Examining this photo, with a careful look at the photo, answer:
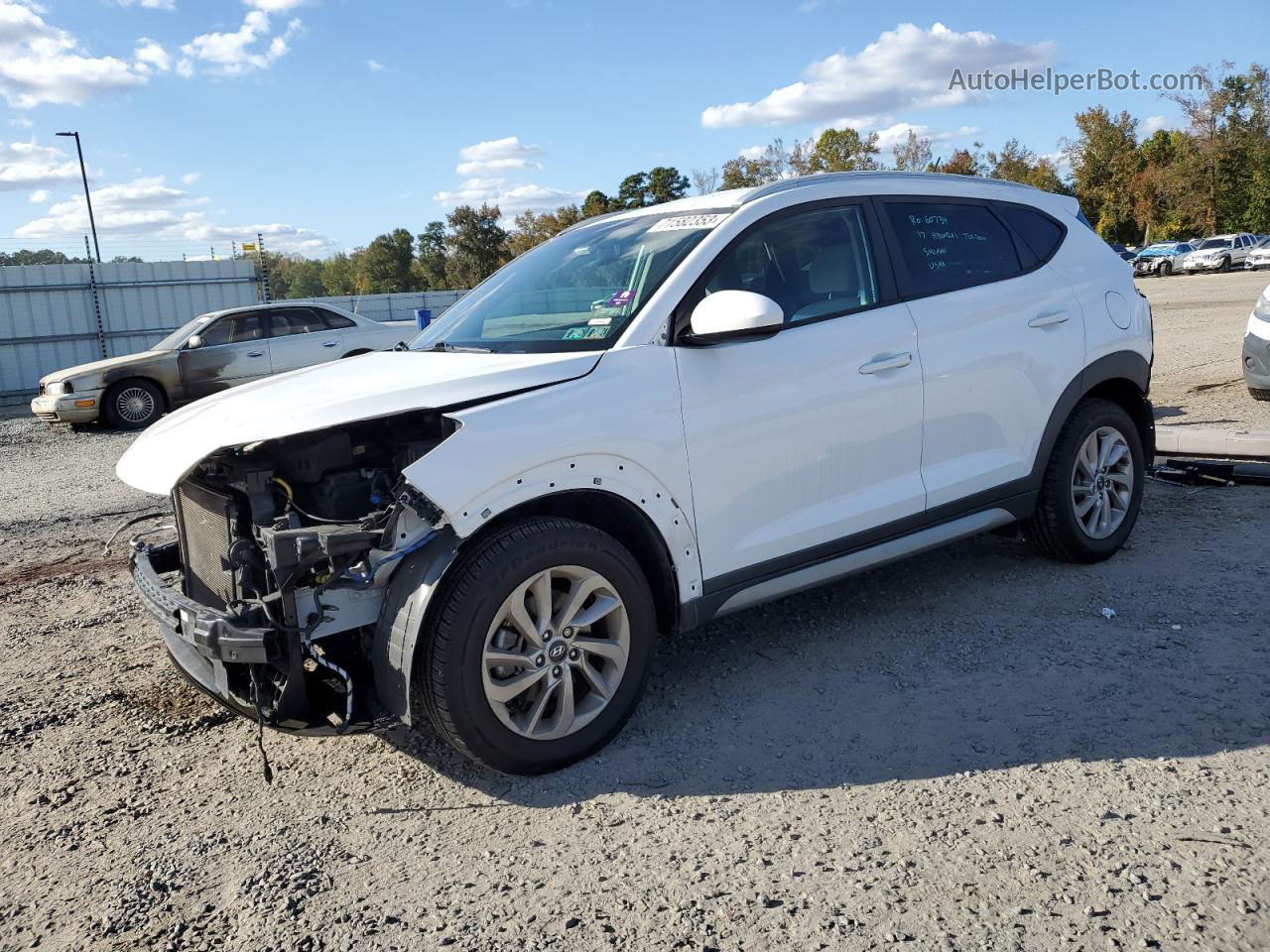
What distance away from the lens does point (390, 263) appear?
249ft

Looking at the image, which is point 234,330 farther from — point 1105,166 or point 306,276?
point 306,276

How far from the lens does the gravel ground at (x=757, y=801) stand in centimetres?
261

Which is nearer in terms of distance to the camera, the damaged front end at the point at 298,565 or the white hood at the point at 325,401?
the damaged front end at the point at 298,565

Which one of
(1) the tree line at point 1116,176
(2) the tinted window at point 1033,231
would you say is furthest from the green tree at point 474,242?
(2) the tinted window at point 1033,231

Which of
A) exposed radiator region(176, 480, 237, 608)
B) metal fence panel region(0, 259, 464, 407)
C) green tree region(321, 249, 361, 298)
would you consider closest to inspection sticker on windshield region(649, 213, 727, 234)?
exposed radiator region(176, 480, 237, 608)

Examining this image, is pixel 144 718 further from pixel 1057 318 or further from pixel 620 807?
pixel 1057 318

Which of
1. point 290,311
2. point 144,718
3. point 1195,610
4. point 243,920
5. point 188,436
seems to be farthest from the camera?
point 290,311

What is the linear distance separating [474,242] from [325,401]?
60.5 meters

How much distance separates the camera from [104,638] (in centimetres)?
490

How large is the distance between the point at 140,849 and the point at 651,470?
1.99 metres

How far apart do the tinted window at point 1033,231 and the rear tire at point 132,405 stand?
501 inches

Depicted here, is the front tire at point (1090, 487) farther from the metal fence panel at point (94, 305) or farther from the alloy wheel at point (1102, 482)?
the metal fence panel at point (94, 305)

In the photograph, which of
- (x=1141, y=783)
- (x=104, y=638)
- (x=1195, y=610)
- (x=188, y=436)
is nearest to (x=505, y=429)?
(x=188, y=436)

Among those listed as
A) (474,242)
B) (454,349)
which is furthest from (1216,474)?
(474,242)
